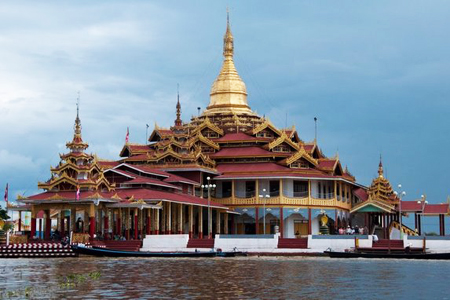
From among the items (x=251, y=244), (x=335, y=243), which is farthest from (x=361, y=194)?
(x=251, y=244)

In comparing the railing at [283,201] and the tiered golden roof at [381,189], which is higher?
the tiered golden roof at [381,189]

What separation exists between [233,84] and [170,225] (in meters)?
22.0

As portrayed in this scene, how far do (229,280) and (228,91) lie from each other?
45.6m

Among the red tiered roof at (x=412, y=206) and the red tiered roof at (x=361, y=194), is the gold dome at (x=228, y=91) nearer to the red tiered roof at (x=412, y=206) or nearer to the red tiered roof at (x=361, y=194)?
the red tiered roof at (x=361, y=194)

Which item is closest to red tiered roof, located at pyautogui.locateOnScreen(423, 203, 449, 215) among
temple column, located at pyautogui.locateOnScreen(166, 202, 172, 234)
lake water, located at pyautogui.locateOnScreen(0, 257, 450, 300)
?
temple column, located at pyautogui.locateOnScreen(166, 202, 172, 234)

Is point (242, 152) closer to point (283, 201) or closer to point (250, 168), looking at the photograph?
point (250, 168)

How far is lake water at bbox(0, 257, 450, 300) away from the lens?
25.0m

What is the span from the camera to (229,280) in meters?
29.7

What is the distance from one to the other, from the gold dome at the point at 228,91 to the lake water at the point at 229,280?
33.2m

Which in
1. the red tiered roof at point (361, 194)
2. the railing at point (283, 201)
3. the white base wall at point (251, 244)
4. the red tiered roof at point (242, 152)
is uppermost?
the red tiered roof at point (242, 152)

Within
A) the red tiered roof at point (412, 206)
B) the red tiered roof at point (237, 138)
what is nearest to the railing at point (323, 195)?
the red tiered roof at point (412, 206)

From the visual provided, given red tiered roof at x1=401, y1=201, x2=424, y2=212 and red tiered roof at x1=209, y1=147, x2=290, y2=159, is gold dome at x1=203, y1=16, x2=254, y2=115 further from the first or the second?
red tiered roof at x1=401, y1=201, x2=424, y2=212

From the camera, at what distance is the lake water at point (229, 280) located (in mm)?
25016

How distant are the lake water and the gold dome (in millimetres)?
33204
